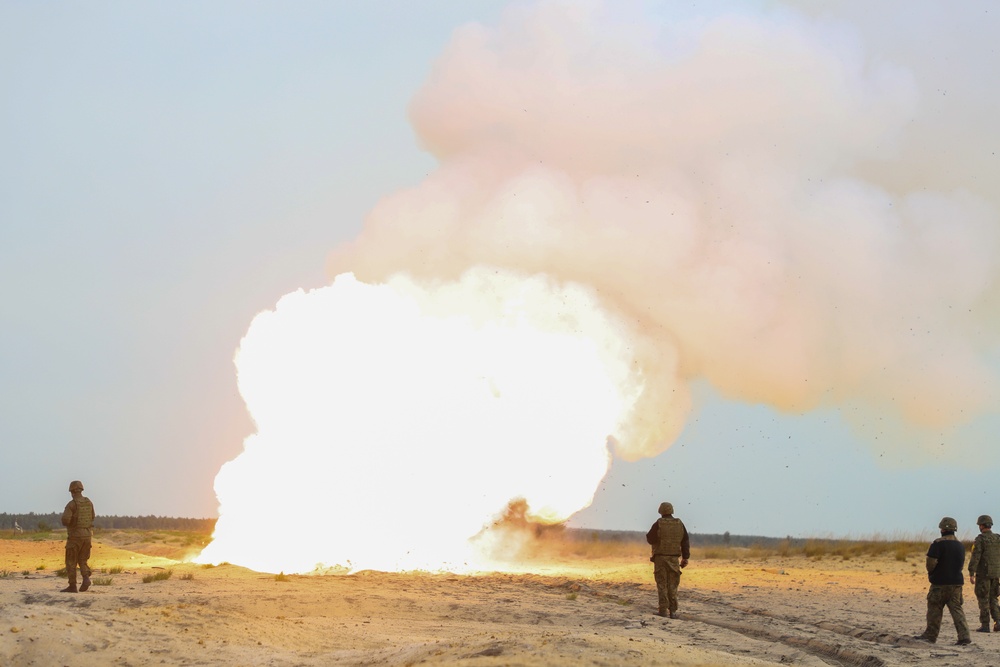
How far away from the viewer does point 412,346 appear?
31797 millimetres

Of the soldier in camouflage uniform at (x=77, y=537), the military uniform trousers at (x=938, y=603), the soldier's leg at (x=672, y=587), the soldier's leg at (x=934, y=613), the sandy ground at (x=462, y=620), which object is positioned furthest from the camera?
the soldier in camouflage uniform at (x=77, y=537)

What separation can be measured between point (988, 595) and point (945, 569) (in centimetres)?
163

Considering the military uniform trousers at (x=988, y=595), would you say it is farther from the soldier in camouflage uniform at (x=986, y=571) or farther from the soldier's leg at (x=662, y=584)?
the soldier's leg at (x=662, y=584)

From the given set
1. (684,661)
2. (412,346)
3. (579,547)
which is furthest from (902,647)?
(579,547)

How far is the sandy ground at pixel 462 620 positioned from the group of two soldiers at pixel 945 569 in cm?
45

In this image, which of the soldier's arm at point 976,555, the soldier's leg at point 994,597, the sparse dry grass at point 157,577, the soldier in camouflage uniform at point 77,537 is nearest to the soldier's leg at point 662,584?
the soldier's arm at point 976,555

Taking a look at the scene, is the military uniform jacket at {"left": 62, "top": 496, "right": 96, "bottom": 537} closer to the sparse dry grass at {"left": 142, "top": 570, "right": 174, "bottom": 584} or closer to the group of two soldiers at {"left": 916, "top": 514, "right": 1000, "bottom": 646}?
the sparse dry grass at {"left": 142, "top": 570, "right": 174, "bottom": 584}

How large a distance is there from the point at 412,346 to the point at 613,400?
19.3 feet

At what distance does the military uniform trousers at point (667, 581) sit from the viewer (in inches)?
811

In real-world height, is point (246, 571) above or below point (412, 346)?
below

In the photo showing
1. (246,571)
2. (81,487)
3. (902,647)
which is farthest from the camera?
(246,571)

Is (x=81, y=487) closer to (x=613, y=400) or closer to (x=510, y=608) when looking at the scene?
(x=510, y=608)

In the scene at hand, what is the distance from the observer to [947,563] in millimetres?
17766

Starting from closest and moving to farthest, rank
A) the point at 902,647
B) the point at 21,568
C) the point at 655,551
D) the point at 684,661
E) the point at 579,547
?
the point at 684,661, the point at 902,647, the point at 655,551, the point at 21,568, the point at 579,547
